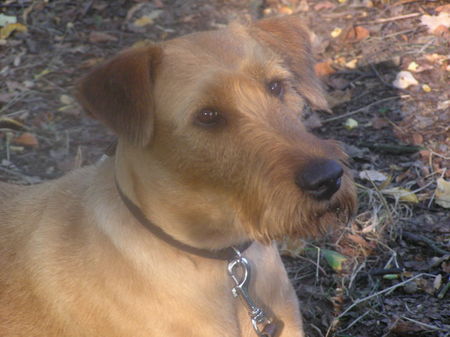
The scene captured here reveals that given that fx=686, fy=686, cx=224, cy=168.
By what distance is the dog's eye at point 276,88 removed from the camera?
3.05 metres

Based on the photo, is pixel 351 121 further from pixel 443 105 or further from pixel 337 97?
pixel 443 105

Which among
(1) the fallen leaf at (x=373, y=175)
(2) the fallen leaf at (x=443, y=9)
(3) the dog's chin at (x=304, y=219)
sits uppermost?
(3) the dog's chin at (x=304, y=219)

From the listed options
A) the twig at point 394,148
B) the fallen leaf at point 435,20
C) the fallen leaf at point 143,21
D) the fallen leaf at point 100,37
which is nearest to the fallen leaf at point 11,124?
the fallen leaf at point 100,37

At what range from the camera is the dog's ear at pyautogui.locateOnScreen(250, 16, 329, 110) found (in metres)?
3.42

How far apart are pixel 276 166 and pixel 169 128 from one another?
20.5 inches

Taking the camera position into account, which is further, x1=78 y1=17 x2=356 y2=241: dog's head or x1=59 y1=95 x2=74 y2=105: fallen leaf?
x1=59 y1=95 x2=74 y2=105: fallen leaf

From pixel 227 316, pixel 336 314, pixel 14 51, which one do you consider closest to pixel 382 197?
pixel 336 314

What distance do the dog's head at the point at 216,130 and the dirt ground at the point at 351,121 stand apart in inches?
46.5

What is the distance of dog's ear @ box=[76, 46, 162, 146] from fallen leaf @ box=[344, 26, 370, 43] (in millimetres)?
3473

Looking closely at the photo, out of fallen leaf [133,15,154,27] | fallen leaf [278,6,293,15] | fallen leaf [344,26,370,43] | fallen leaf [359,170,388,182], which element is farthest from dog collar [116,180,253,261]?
fallen leaf [278,6,293,15]

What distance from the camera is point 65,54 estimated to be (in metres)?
6.30

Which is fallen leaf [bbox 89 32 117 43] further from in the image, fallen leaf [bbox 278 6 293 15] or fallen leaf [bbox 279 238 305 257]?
fallen leaf [bbox 279 238 305 257]

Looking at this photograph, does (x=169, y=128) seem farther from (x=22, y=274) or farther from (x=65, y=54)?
(x=65, y=54)

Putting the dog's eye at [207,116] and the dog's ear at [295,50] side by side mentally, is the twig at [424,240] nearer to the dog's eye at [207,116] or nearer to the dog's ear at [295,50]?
the dog's ear at [295,50]
